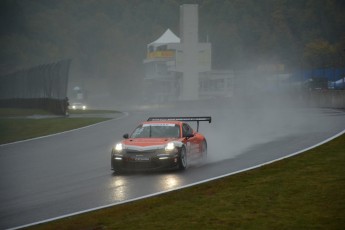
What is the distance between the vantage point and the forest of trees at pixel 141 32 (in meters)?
145

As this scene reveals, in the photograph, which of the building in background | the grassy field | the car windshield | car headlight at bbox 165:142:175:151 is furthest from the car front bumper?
the building in background

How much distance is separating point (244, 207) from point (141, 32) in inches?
6665

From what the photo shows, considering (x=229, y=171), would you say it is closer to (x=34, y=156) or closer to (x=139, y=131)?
(x=139, y=131)

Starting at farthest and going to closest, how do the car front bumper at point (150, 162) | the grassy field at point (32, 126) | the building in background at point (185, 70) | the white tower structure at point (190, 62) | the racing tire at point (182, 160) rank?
the building in background at point (185, 70) → the white tower structure at point (190, 62) → the grassy field at point (32, 126) → the racing tire at point (182, 160) → the car front bumper at point (150, 162)

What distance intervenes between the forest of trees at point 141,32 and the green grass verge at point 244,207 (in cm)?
11556

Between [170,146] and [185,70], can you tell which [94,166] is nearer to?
[170,146]

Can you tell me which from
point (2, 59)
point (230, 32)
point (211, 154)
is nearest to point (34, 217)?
point (211, 154)

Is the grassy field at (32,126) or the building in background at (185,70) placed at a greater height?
the building in background at (185,70)

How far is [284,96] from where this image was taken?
61344mm

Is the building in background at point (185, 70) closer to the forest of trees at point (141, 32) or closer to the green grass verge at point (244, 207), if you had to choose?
the forest of trees at point (141, 32)

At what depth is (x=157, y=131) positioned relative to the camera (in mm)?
18297

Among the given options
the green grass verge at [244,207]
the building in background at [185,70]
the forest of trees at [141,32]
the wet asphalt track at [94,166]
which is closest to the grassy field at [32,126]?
the wet asphalt track at [94,166]

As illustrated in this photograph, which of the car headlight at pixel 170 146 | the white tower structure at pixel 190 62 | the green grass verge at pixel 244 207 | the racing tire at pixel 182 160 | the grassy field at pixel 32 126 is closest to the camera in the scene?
the green grass verge at pixel 244 207

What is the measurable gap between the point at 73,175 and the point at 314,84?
163ft
